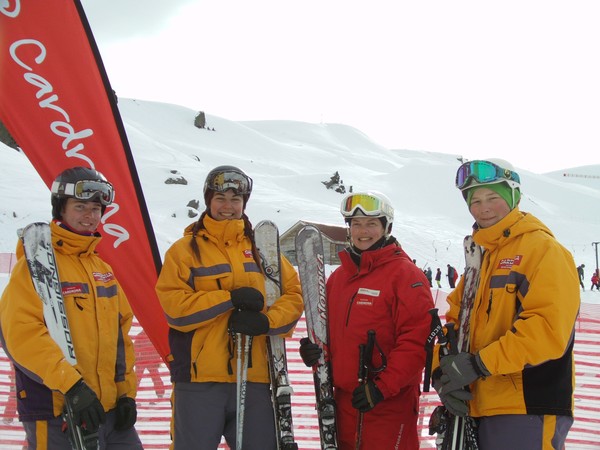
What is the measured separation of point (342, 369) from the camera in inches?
121

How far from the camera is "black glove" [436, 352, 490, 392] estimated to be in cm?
247

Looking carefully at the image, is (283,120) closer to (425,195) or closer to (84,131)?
(425,195)

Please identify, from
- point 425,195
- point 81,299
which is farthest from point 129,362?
Result: point 425,195

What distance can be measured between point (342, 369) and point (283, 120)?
107516 mm

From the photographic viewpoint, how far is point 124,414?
2.98m

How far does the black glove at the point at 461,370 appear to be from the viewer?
247cm

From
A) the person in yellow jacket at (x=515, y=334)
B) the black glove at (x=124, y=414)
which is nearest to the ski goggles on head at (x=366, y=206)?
the person in yellow jacket at (x=515, y=334)

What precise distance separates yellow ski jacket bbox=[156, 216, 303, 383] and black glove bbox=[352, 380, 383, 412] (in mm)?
609

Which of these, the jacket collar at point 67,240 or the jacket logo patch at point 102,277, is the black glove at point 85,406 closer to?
the jacket logo patch at point 102,277

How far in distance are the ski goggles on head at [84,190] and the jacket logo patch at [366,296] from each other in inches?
62.8

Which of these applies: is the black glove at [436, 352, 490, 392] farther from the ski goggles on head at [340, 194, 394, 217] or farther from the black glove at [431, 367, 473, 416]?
Result: the ski goggles on head at [340, 194, 394, 217]

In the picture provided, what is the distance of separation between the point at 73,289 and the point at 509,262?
7.63 feet

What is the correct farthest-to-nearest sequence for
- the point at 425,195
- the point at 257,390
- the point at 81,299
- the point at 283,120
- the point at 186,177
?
the point at 283,120 → the point at 425,195 → the point at 186,177 → the point at 257,390 → the point at 81,299

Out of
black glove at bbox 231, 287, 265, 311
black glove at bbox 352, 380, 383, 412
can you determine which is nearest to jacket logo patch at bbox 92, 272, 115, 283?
black glove at bbox 231, 287, 265, 311
